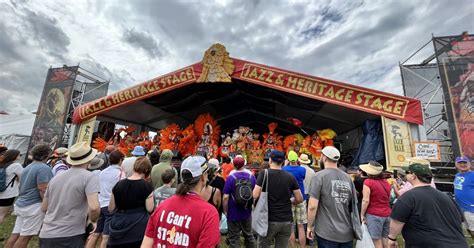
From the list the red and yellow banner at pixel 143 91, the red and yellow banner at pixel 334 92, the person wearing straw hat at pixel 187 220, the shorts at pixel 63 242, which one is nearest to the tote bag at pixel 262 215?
the person wearing straw hat at pixel 187 220

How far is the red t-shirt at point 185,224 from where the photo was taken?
126 cm

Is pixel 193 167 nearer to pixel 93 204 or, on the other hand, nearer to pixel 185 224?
pixel 185 224

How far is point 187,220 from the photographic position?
1295 millimetres

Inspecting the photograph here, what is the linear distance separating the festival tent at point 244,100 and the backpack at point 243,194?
13.2ft

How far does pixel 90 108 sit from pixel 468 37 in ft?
41.0

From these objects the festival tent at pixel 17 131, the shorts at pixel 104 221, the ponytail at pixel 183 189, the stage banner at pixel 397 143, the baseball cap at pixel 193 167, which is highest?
the festival tent at pixel 17 131

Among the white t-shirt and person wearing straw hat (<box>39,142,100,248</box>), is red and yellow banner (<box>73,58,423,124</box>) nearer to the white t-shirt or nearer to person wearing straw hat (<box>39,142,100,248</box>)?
the white t-shirt

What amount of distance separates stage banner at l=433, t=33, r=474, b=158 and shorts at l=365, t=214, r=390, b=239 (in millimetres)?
5138

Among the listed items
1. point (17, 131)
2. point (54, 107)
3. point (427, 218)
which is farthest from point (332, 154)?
point (17, 131)

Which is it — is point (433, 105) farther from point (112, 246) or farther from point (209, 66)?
point (112, 246)

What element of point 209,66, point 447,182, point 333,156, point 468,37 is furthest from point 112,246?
point 468,37

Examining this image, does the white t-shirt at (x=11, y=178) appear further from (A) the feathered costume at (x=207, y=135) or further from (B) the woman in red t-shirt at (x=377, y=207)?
(A) the feathered costume at (x=207, y=135)

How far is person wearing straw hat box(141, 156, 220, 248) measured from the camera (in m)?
1.27

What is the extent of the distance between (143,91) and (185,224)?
7.02 m
